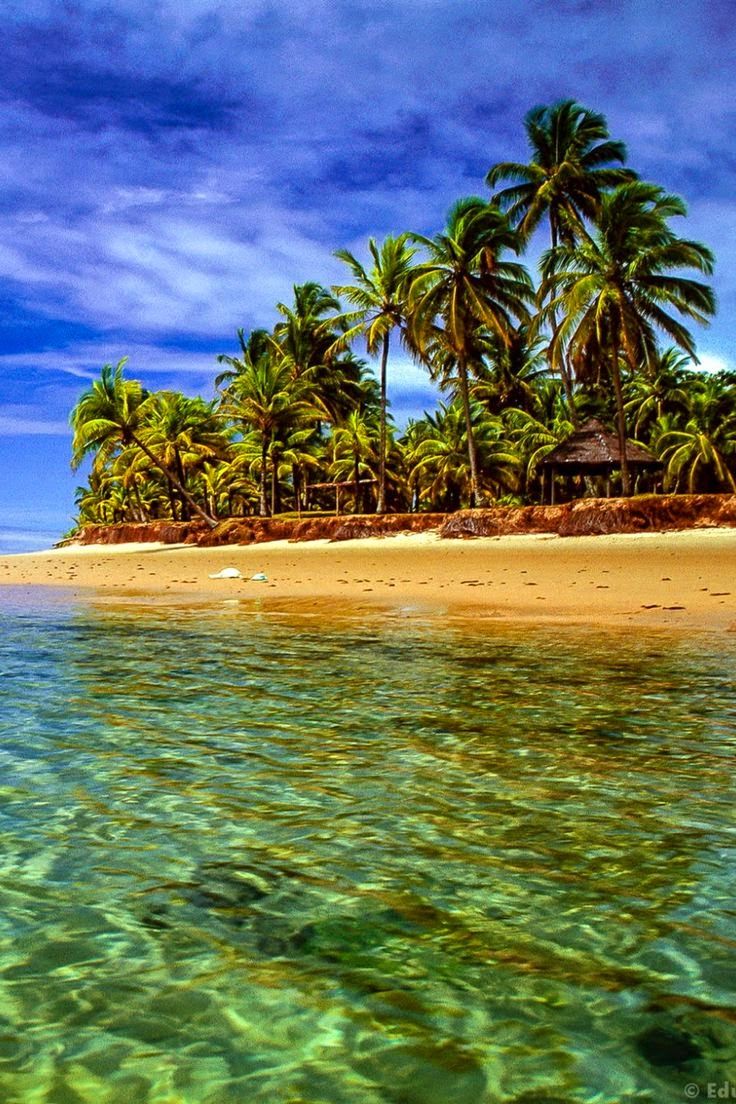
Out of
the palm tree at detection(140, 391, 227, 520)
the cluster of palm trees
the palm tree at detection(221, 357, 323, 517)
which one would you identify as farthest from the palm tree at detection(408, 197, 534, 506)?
the palm tree at detection(140, 391, 227, 520)

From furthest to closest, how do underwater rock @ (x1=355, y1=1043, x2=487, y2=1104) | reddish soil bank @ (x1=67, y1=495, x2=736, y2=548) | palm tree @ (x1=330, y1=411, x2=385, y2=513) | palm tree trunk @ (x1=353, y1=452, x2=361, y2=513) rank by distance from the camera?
palm tree @ (x1=330, y1=411, x2=385, y2=513)
palm tree trunk @ (x1=353, y1=452, x2=361, y2=513)
reddish soil bank @ (x1=67, y1=495, x2=736, y2=548)
underwater rock @ (x1=355, y1=1043, x2=487, y2=1104)

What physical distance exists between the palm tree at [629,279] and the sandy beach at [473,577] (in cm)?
906

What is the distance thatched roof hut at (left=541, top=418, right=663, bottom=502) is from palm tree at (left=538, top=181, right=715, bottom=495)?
3837 millimetres

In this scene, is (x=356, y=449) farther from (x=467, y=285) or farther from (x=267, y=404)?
(x=467, y=285)

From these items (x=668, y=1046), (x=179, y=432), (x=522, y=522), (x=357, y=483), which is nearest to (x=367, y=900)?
(x=668, y=1046)

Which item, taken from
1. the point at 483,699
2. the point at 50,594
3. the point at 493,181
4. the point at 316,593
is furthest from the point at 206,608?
the point at 493,181

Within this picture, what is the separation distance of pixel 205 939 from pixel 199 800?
114cm

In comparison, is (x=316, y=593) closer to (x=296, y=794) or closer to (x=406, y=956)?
(x=296, y=794)

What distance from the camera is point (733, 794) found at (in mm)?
3262

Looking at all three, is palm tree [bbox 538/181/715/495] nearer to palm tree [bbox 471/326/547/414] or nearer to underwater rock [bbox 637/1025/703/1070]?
palm tree [bbox 471/326/547/414]

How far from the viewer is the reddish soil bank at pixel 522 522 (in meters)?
22.5

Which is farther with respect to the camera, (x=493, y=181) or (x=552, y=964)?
(x=493, y=181)

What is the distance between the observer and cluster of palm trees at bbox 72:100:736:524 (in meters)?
31.0

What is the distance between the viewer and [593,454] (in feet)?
113
